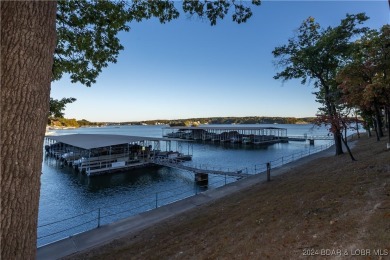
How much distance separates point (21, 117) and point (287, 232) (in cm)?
583

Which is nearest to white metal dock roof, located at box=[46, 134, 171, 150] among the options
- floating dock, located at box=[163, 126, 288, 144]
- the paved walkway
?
the paved walkway

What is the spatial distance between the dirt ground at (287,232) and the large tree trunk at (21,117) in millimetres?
4388

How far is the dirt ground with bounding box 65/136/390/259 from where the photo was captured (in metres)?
4.71

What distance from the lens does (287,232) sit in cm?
583

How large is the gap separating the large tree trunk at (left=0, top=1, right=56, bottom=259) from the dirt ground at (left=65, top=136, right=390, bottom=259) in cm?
439

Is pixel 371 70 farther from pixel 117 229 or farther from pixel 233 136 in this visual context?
pixel 233 136

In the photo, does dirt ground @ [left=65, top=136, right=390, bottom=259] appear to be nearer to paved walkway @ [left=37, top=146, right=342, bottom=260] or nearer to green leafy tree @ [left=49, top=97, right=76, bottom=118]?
paved walkway @ [left=37, top=146, right=342, bottom=260]

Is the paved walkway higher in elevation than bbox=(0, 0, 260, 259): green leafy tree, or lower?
lower

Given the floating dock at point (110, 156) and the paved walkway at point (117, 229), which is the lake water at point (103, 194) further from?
the paved walkway at point (117, 229)

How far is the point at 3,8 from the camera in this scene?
2.21m

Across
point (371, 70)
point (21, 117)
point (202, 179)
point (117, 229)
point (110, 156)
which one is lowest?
point (202, 179)

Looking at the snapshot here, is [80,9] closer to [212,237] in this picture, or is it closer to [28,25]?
[28,25]

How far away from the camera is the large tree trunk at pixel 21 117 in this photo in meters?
2.20

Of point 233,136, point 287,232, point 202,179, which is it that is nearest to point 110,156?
point 202,179
